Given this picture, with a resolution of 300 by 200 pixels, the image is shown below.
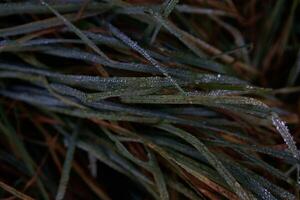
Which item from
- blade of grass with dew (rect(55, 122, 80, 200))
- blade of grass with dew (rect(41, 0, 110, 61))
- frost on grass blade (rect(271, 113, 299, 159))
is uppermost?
blade of grass with dew (rect(41, 0, 110, 61))

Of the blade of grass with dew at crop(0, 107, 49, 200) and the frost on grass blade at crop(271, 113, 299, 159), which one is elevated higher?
the frost on grass blade at crop(271, 113, 299, 159)

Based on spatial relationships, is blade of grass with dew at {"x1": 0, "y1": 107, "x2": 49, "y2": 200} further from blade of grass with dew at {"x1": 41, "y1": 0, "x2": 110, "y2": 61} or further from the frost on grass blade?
the frost on grass blade

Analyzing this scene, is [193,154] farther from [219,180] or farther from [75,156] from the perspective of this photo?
[75,156]

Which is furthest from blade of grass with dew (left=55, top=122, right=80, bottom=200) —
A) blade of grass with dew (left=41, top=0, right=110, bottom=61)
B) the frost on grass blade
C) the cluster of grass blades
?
the frost on grass blade

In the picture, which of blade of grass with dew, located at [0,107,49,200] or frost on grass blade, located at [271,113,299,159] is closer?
frost on grass blade, located at [271,113,299,159]

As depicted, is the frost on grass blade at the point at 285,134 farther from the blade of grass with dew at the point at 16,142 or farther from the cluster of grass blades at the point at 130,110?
the blade of grass with dew at the point at 16,142

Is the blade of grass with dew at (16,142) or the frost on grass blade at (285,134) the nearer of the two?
the frost on grass blade at (285,134)

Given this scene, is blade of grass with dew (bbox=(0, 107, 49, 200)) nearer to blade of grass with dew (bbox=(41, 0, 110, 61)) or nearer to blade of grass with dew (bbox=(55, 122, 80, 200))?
blade of grass with dew (bbox=(55, 122, 80, 200))

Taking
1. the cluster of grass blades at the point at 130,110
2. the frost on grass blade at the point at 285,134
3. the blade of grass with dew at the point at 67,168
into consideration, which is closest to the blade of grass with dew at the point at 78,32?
the cluster of grass blades at the point at 130,110

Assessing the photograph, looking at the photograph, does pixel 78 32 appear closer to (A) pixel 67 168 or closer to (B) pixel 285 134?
(A) pixel 67 168

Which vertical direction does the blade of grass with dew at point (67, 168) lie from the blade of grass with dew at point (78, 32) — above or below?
below
